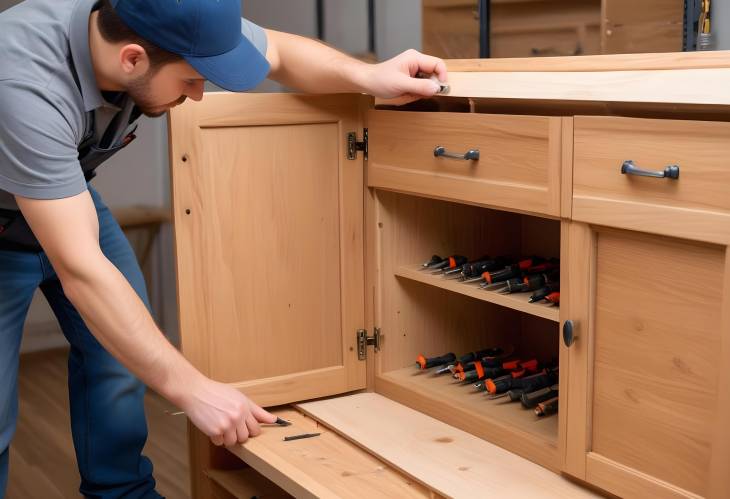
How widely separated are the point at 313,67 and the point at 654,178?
75cm

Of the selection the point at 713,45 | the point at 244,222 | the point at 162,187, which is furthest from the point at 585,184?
the point at 162,187

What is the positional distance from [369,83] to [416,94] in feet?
0.33

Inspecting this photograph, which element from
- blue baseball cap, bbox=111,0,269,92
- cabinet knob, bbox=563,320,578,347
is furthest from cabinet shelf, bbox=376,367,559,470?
blue baseball cap, bbox=111,0,269,92

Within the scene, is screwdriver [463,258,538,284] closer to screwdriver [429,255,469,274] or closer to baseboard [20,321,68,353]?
screwdriver [429,255,469,274]

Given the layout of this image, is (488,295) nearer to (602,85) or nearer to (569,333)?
(569,333)

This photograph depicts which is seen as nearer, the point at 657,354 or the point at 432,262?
the point at 657,354

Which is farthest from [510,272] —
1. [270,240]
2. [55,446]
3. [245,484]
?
[55,446]

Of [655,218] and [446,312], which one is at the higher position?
[655,218]

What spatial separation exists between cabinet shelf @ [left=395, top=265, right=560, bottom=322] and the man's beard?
2.05ft

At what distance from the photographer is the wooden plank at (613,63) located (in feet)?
4.08

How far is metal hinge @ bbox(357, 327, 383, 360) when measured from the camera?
1.96m

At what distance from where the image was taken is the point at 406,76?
1.64 meters

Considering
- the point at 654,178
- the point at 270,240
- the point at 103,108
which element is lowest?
the point at 270,240

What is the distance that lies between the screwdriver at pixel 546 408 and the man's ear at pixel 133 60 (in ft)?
3.04
